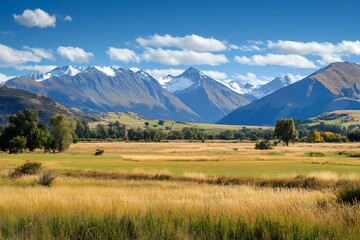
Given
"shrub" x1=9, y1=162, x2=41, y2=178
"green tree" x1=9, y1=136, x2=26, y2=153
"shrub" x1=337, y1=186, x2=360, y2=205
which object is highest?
"green tree" x1=9, y1=136, x2=26, y2=153

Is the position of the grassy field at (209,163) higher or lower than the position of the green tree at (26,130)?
lower

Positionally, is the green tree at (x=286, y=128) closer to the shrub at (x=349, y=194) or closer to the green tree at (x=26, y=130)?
the green tree at (x=26, y=130)

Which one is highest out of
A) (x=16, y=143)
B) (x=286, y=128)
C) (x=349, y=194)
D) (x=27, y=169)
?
(x=286, y=128)

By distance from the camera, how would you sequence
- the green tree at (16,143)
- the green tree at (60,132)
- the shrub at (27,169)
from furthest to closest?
1. the green tree at (60,132)
2. the green tree at (16,143)
3. the shrub at (27,169)

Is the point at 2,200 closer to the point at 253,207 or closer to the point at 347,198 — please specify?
the point at 253,207

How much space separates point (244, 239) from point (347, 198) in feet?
23.6

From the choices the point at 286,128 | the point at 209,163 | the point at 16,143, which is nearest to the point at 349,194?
the point at 209,163

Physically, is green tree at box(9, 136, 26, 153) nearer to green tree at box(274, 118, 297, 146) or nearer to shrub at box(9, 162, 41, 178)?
shrub at box(9, 162, 41, 178)

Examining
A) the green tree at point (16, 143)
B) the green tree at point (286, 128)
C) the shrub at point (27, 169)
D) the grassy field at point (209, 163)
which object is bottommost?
the grassy field at point (209, 163)

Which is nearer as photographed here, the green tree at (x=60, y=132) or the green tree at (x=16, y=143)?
the green tree at (x=16, y=143)

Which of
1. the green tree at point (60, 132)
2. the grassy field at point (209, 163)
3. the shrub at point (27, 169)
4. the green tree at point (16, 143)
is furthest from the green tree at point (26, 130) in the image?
the shrub at point (27, 169)

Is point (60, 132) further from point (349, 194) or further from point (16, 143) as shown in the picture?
point (349, 194)

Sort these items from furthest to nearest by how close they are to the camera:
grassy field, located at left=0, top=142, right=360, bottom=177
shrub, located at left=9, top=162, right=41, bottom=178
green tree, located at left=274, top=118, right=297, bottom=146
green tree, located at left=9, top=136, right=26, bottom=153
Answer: green tree, located at left=274, top=118, right=297, bottom=146, green tree, located at left=9, top=136, right=26, bottom=153, grassy field, located at left=0, top=142, right=360, bottom=177, shrub, located at left=9, top=162, right=41, bottom=178

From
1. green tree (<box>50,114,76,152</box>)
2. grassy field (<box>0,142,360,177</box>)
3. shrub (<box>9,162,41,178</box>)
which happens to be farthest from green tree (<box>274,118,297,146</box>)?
shrub (<box>9,162,41,178</box>)
